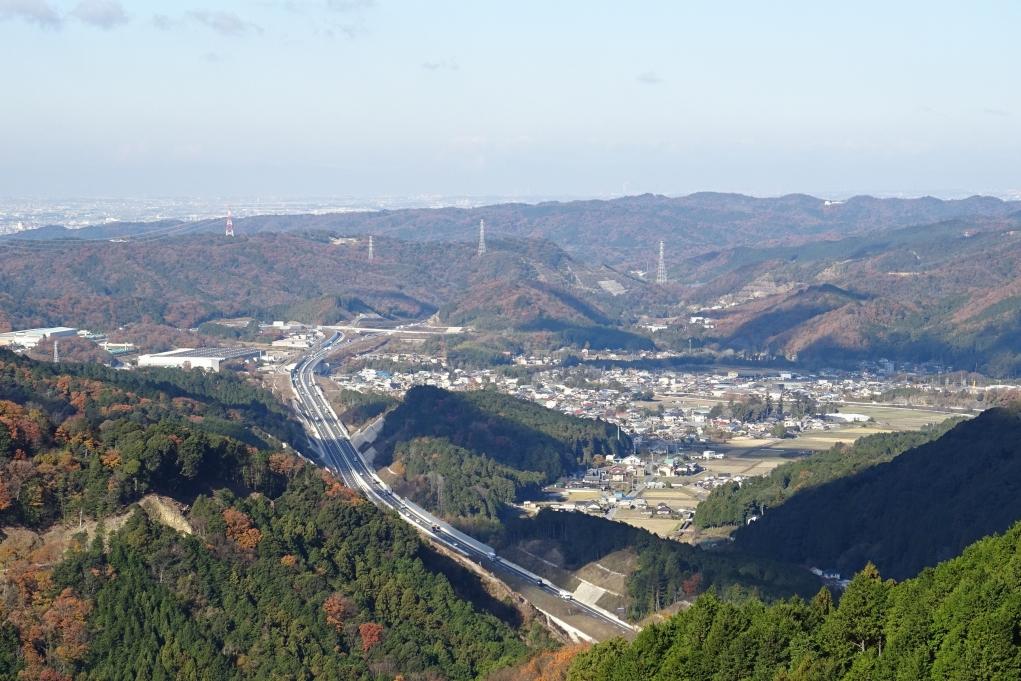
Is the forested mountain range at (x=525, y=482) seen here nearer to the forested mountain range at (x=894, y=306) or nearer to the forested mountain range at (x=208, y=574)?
the forested mountain range at (x=208, y=574)

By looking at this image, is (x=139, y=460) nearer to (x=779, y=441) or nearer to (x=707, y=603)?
(x=707, y=603)

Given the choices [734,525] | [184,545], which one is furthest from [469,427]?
[184,545]

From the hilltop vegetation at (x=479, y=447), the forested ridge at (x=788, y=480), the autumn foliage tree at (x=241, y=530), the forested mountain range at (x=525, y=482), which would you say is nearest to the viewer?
the autumn foliage tree at (x=241, y=530)

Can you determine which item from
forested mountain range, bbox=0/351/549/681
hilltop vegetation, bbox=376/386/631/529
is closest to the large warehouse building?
hilltop vegetation, bbox=376/386/631/529

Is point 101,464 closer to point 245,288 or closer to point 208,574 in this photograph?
point 208,574

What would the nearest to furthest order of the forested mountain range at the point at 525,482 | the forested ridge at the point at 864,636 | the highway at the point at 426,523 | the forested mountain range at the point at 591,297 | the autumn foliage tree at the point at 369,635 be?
1. the forested ridge at the point at 864,636
2. the autumn foliage tree at the point at 369,635
3. the highway at the point at 426,523
4. the forested mountain range at the point at 525,482
5. the forested mountain range at the point at 591,297

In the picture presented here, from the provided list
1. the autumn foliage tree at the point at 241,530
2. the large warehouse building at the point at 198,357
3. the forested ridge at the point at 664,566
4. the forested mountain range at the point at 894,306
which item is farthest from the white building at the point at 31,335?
the autumn foliage tree at the point at 241,530

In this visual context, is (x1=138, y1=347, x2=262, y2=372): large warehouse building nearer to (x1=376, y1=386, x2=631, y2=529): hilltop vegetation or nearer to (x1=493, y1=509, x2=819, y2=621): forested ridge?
(x1=376, y1=386, x2=631, y2=529): hilltop vegetation
